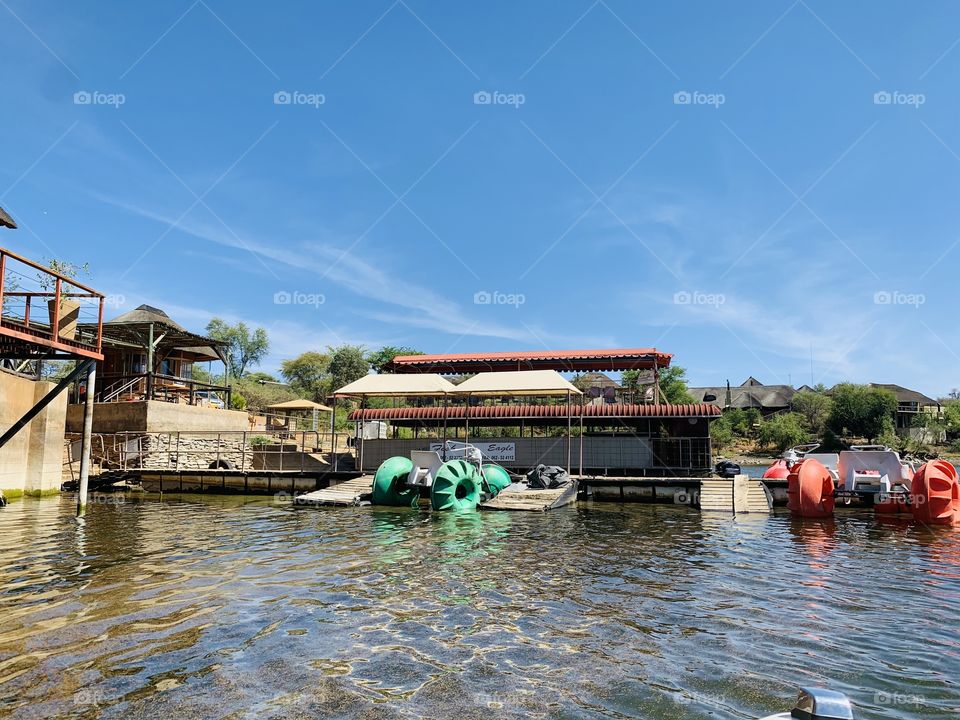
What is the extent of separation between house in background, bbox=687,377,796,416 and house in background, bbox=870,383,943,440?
416 inches

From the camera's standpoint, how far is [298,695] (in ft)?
17.1

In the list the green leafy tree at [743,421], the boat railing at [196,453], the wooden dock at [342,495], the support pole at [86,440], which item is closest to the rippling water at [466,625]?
the support pole at [86,440]

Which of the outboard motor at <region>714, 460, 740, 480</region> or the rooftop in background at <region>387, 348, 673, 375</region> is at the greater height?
the rooftop in background at <region>387, 348, 673, 375</region>

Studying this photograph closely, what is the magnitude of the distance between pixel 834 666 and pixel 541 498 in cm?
1460

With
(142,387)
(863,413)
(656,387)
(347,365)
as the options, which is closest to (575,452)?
(656,387)

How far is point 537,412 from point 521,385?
3.14 metres

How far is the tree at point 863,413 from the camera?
72.0 metres

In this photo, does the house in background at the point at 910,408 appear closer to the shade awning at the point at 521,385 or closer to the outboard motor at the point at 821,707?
the shade awning at the point at 521,385

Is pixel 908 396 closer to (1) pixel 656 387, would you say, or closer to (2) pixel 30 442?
(1) pixel 656 387

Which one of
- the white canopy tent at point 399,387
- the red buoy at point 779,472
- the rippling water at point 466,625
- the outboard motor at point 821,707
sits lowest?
the rippling water at point 466,625

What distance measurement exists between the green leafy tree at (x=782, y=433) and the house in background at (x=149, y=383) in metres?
59.2

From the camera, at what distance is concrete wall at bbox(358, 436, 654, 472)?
2719 cm

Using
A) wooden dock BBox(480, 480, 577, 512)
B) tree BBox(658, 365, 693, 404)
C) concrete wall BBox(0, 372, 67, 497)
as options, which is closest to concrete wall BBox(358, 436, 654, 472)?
wooden dock BBox(480, 480, 577, 512)

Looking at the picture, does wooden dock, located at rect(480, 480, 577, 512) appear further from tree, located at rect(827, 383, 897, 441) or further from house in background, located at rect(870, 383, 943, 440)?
house in background, located at rect(870, 383, 943, 440)
